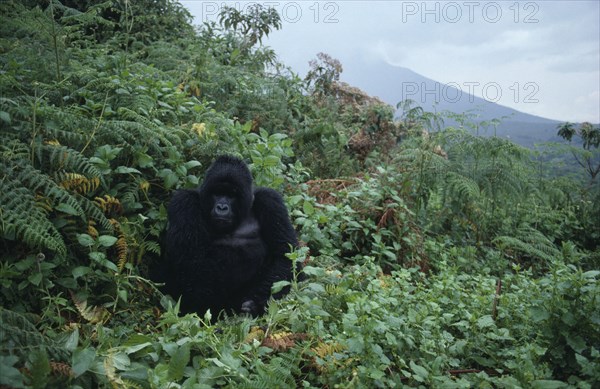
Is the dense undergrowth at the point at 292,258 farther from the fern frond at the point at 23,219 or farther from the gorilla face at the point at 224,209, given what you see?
the gorilla face at the point at 224,209

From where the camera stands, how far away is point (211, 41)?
732cm

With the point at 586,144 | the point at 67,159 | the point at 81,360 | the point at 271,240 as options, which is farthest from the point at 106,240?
the point at 586,144

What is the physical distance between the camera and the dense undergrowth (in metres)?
2.14

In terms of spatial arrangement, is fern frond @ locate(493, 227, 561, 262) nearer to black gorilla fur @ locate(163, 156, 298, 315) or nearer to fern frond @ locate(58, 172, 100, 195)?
black gorilla fur @ locate(163, 156, 298, 315)

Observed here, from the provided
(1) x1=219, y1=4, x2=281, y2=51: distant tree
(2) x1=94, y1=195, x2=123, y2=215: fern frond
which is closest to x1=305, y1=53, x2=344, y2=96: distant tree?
(1) x1=219, y1=4, x2=281, y2=51: distant tree

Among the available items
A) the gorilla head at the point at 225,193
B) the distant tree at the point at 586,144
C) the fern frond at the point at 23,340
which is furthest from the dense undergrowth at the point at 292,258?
the distant tree at the point at 586,144

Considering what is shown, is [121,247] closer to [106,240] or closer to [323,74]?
[106,240]

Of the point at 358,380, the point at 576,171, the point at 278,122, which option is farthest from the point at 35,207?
the point at 576,171

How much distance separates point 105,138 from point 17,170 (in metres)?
0.75

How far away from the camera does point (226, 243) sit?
3465 mm

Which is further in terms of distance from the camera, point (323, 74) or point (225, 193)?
point (323, 74)

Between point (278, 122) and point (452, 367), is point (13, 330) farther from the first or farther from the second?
point (278, 122)

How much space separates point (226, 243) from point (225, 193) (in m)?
0.39

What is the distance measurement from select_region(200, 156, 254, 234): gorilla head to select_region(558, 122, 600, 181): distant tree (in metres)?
5.18
